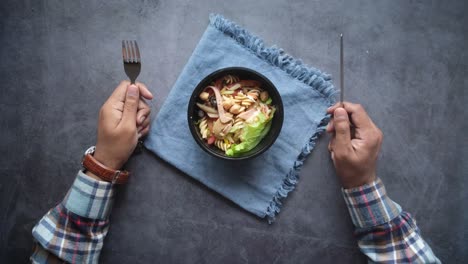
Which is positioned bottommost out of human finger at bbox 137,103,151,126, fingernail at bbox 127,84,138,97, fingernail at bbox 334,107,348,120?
human finger at bbox 137,103,151,126

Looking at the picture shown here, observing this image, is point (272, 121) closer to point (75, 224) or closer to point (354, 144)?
point (354, 144)

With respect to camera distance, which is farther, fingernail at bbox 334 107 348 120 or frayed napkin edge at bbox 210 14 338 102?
frayed napkin edge at bbox 210 14 338 102

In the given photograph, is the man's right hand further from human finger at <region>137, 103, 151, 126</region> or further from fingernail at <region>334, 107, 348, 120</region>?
human finger at <region>137, 103, 151, 126</region>

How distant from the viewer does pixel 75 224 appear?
3.73ft

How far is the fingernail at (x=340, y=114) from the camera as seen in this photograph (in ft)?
3.45

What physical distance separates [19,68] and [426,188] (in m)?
1.54

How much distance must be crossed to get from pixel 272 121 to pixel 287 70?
0.75ft

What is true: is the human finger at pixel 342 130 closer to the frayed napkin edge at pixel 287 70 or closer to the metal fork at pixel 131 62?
the frayed napkin edge at pixel 287 70

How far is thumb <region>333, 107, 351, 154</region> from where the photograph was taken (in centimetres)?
105

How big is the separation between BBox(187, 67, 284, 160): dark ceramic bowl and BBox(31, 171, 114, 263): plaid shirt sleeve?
0.35 metres

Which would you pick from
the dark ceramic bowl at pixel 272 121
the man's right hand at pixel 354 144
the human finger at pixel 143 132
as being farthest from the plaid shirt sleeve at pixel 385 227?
the human finger at pixel 143 132

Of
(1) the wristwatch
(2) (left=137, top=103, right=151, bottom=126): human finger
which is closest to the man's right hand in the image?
(2) (left=137, top=103, right=151, bottom=126): human finger

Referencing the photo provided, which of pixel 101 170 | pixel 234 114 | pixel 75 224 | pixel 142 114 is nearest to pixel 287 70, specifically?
pixel 234 114

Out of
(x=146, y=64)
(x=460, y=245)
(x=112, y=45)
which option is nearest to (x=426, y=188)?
(x=460, y=245)
